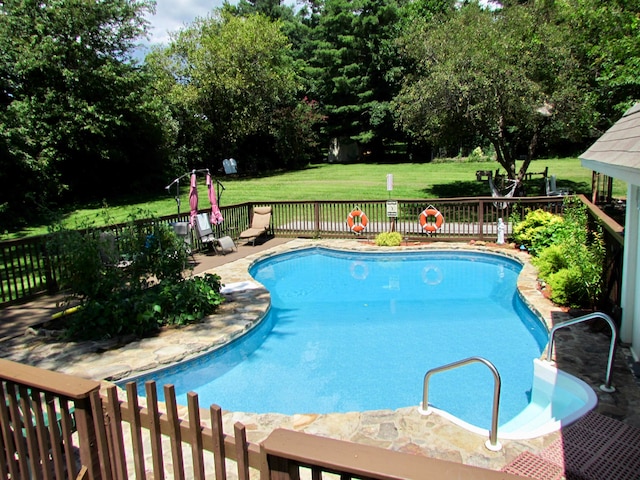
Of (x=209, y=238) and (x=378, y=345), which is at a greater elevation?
(x=209, y=238)

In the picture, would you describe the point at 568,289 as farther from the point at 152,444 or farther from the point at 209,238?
the point at 209,238

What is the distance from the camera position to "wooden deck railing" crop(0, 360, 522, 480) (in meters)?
1.31

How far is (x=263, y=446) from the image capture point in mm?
1458

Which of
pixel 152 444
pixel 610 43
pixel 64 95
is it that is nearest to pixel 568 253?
pixel 610 43

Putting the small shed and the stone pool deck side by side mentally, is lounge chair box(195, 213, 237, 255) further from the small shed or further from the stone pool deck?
the small shed

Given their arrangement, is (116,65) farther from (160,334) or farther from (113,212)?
(160,334)

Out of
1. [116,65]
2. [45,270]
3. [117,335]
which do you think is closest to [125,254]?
[117,335]

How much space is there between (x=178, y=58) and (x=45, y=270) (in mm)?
19380

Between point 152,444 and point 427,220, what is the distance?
11023 mm

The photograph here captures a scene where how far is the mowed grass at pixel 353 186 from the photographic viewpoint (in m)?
16.7

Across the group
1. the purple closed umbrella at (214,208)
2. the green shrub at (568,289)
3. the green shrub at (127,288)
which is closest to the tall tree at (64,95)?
the purple closed umbrella at (214,208)

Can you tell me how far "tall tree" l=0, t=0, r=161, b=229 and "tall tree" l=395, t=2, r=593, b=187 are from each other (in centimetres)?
1137

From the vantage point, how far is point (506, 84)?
12273 millimetres

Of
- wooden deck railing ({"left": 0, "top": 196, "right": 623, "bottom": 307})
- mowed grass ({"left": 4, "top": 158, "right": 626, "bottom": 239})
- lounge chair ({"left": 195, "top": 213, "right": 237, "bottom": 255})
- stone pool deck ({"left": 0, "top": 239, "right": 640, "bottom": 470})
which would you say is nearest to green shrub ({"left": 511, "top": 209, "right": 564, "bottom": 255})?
wooden deck railing ({"left": 0, "top": 196, "right": 623, "bottom": 307})
